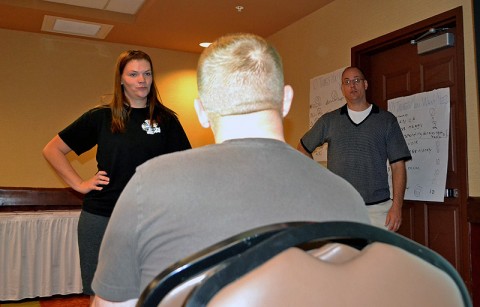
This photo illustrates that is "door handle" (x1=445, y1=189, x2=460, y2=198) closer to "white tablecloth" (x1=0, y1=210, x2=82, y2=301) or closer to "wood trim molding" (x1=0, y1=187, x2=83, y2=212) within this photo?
"white tablecloth" (x1=0, y1=210, x2=82, y2=301)

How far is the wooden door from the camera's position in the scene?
9.96 ft

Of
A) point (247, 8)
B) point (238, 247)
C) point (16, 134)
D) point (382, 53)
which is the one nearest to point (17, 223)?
point (16, 134)

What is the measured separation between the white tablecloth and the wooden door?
280cm

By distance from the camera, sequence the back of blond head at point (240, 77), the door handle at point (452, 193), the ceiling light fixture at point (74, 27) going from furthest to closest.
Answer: the ceiling light fixture at point (74, 27) < the door handle at point (452, 193) < the back of blond head at point (240, 77)

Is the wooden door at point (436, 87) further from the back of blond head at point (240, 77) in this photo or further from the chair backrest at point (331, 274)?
the chair backrest at point (331, 274)

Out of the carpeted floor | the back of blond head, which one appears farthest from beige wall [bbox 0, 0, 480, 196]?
the back of blond head

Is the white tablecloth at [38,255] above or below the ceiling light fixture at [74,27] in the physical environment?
below

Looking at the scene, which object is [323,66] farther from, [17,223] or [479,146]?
[17,223]

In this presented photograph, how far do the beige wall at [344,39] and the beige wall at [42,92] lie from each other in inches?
85.4

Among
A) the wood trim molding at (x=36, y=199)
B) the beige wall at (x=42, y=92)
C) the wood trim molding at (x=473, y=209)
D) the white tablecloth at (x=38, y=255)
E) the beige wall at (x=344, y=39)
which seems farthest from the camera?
the beige wall at (x=42, y=92)

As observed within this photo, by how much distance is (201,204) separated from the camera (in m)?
0.65

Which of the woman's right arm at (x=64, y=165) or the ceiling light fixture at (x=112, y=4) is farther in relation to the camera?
the ceiling light fixture at (x=112, y=4)

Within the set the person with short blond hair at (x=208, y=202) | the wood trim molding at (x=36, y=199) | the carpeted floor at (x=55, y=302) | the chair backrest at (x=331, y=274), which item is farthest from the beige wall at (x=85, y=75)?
the chair backrest at (x=331, y=274)

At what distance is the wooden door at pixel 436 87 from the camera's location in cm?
304
